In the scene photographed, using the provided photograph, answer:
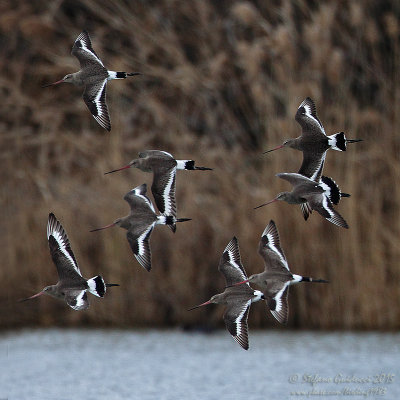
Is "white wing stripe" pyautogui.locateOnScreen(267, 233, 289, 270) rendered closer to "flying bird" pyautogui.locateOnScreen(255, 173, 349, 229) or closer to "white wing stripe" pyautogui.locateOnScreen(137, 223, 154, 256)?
"flying bird" pyautogui.locateOnScreen(255, 173, 349, 229)

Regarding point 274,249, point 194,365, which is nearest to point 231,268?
point 274,249

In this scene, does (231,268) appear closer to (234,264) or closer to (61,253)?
(234,264)

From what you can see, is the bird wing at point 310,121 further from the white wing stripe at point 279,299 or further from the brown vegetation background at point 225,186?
the brown vegetation background at point 225,186

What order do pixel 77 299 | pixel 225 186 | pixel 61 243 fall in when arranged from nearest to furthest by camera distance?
pixel 77 299 → pixel 61 243 → pixel 225 186

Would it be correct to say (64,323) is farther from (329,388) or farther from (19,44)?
(19,44)

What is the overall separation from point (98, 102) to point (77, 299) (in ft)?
2.71

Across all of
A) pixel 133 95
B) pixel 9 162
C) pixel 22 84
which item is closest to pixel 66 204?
pixel 9 162

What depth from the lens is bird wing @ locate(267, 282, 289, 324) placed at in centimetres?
466

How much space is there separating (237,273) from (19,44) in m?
8.52

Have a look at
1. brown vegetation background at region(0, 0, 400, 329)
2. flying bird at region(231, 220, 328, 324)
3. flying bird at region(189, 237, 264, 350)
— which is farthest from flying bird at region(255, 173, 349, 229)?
brown vegetation background at region(0, 0, 400, 329)

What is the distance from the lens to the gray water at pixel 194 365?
7430 millimetres

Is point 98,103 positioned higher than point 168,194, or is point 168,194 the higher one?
point 98,103

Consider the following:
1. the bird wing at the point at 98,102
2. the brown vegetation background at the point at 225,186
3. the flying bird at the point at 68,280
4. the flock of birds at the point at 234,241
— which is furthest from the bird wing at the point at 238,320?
the brown vegetation background at the point at 225,186

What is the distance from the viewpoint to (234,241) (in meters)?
5.12
